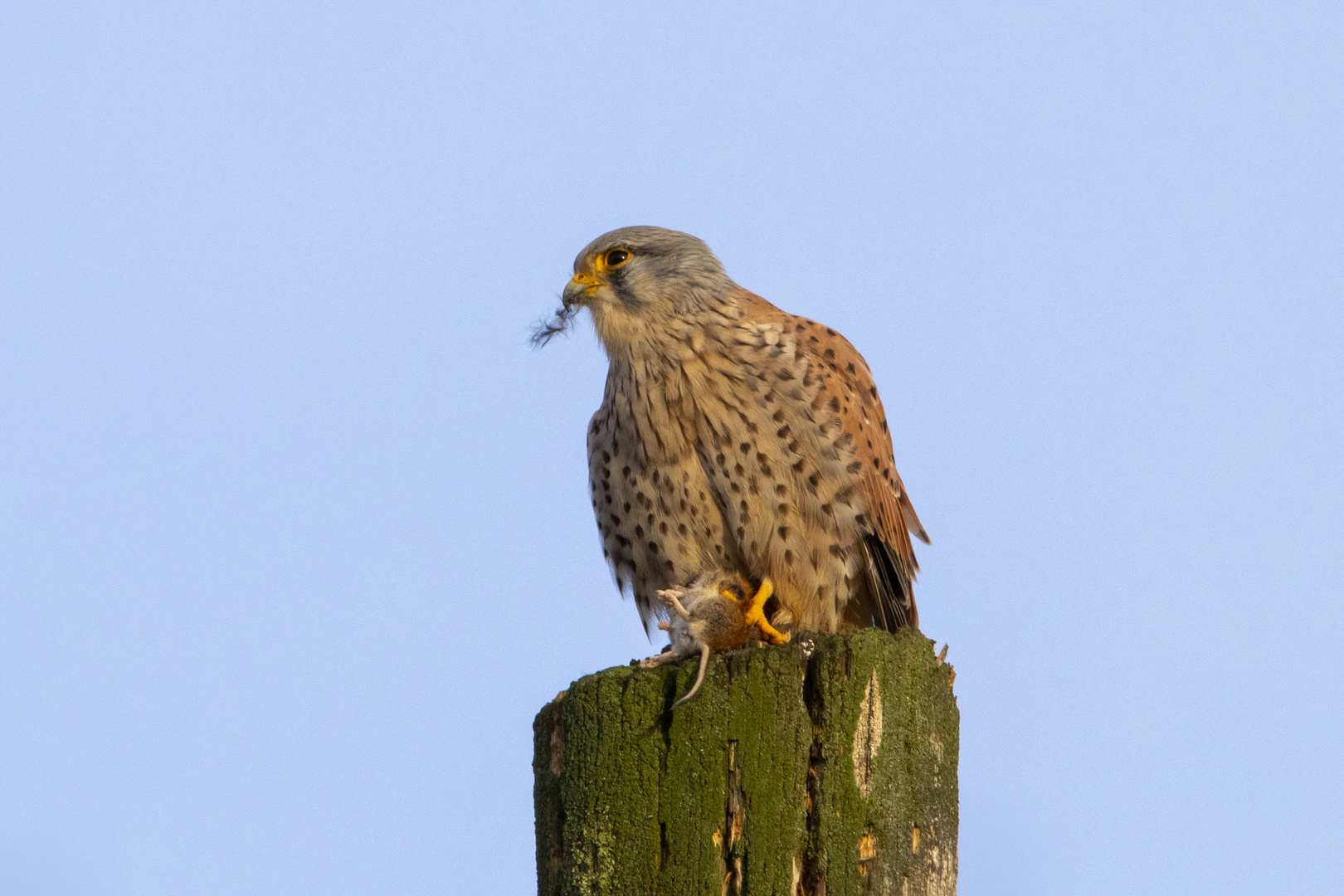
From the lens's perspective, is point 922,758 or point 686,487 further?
point 686,487

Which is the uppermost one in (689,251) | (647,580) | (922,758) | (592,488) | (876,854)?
(689,251)

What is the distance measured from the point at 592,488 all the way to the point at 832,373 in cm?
96

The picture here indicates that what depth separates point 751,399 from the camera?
14.9 ft

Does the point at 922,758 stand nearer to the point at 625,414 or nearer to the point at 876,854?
the point at 876,854

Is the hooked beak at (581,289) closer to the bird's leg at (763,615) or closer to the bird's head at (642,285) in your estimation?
the bird's head at (642,285)

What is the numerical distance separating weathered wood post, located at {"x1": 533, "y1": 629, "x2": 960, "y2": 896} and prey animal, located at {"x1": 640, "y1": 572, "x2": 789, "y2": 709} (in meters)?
0.66

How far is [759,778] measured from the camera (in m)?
2.96

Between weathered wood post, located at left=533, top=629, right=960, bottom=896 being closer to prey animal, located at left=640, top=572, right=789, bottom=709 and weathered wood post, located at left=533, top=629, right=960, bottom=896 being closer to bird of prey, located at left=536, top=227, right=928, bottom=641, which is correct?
prey animal, located at left=640, top=572, right=789, bottom=709

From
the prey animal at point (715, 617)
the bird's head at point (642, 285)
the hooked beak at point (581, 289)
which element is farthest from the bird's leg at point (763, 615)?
the hooked beak at point (581, 289)

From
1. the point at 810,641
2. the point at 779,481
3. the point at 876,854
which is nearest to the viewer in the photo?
the point at 876,854

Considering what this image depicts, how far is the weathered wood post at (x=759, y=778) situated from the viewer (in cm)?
291

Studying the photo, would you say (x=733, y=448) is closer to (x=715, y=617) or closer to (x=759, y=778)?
(x=715, y=617)

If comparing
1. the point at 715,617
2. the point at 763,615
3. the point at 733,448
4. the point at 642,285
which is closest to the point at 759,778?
the point at 715,617

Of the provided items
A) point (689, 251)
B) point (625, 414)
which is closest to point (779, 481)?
point (625, 414)
